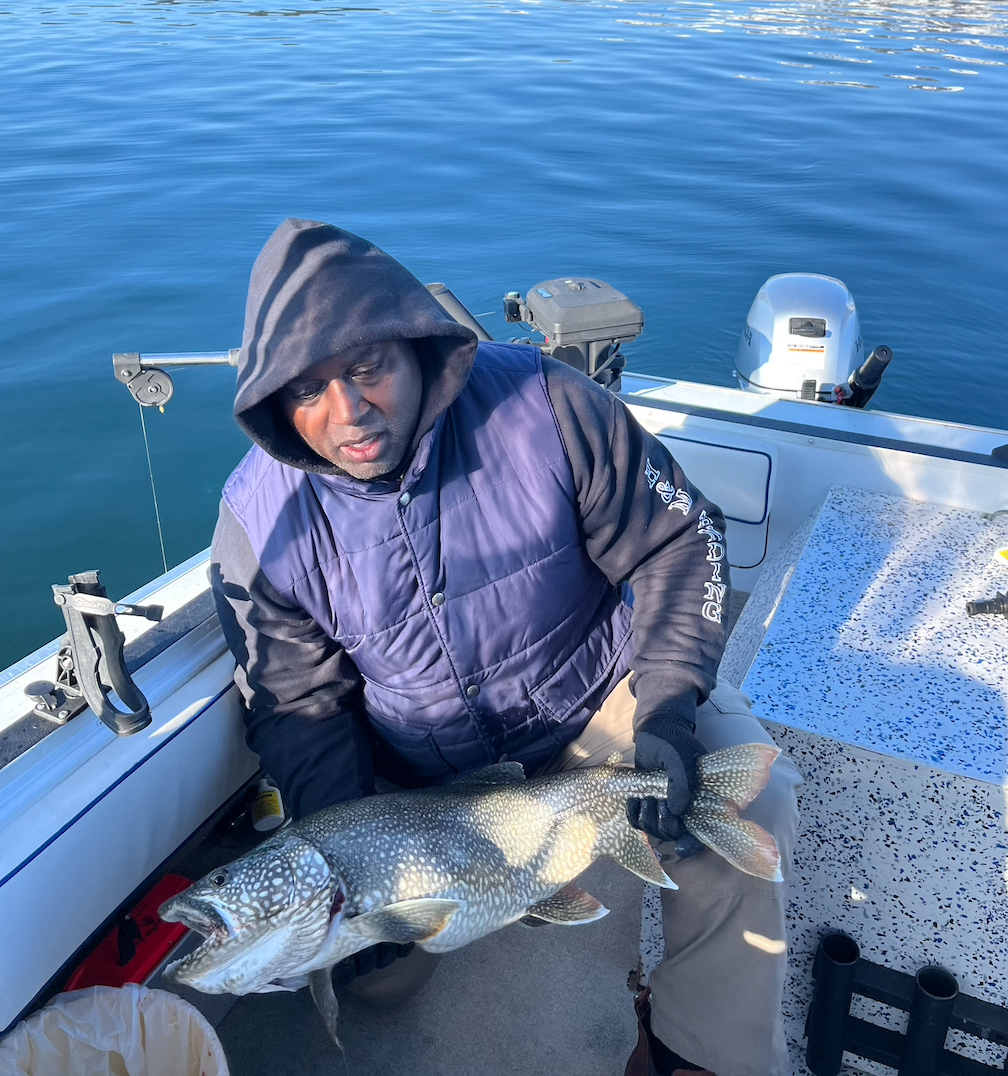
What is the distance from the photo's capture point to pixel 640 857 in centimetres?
228

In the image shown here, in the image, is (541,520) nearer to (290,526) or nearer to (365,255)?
(290,526)

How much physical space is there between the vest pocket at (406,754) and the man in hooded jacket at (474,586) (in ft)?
0.03

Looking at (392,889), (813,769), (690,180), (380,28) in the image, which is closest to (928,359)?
(690,180)

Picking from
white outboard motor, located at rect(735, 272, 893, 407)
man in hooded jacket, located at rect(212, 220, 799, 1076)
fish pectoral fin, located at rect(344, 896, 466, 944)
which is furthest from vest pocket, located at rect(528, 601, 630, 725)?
white outboard motor, located at rect(735, 272, 893, 407)

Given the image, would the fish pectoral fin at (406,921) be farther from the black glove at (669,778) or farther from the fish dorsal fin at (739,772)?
the fish dorsal fin at (739,772)

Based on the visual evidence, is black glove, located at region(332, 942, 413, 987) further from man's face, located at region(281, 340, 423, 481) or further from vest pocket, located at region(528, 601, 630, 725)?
man's face, located at region(281, 340, 423, 481)

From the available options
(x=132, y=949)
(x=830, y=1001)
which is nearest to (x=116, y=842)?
(x=132, y=949)

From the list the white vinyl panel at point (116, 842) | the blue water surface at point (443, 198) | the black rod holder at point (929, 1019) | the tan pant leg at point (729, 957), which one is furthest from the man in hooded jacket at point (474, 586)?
the blue water surface at point (443, 198)

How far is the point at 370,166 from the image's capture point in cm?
1347

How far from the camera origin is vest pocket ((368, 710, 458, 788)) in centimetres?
264

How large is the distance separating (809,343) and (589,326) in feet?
5.62

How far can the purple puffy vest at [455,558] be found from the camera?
7.95ft

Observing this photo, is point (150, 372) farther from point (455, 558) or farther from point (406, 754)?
point (406, 754)

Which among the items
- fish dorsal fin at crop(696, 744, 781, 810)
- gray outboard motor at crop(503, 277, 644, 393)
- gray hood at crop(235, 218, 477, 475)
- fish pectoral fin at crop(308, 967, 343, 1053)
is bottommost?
fish pectoral fin at crop(308, 967, 343, 1053)
